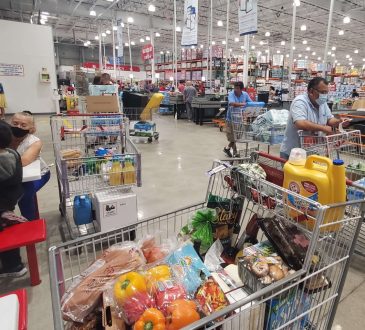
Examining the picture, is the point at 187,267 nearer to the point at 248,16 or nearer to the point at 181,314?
the point at 181,314

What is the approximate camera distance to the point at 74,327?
3.62 feet

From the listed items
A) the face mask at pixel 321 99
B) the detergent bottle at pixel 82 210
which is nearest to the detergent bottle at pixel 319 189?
the face mask at pixel 321 99

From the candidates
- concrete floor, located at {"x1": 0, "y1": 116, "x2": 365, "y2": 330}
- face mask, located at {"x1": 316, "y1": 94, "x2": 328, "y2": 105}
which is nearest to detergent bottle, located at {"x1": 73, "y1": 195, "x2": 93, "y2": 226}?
concrete floor, located at {"x1": 0, "y1": 116, "x2": 365, "y2": 330}

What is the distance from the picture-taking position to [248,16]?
7.11 metres

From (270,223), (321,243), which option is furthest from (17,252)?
(321,243)

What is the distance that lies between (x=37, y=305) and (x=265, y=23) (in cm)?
2268

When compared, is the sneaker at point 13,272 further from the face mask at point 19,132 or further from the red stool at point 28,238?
the face mask at point 19,132

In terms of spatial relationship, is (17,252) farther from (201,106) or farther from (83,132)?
(201,106)

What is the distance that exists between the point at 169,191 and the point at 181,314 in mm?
3463

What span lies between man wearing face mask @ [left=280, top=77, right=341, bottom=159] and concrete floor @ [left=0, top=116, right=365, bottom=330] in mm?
1305

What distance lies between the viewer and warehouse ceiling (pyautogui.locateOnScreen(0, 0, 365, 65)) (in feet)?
52.4

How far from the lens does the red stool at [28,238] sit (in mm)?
2148

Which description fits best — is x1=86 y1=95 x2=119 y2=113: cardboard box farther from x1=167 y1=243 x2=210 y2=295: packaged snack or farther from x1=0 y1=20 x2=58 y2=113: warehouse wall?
x1=0 y1=20 x2=58 y2=113: warehouse wall

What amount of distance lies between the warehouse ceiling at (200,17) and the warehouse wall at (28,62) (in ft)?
8.68
